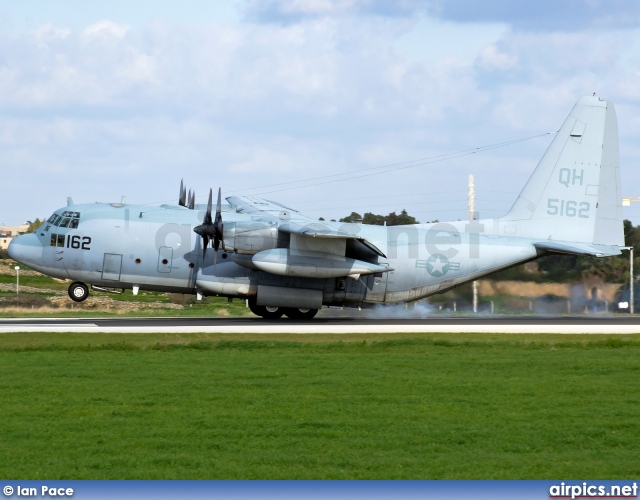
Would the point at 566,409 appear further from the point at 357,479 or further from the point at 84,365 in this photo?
the point at 84,365

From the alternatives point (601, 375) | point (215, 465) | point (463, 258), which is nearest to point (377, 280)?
point (463, 258)

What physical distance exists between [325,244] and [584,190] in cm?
1087

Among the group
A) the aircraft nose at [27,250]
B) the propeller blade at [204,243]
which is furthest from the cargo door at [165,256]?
the aircraft nose at [27,250]

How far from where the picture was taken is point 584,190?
110 ft

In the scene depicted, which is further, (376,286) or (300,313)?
(300,313)

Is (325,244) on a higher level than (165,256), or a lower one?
higher

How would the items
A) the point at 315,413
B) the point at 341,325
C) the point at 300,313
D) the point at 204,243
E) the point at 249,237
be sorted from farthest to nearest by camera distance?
the point at 300,313 < the point at 204,243 < the point at 341,325 < the point at 249,237 < the point at 315,413

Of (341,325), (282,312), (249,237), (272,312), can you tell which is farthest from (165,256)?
(341,325)

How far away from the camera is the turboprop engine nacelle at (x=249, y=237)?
2962cm

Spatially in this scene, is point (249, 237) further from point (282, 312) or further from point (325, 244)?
point (282, 312)

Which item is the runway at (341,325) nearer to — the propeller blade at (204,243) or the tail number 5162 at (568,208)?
the propeller blade at (204,243)

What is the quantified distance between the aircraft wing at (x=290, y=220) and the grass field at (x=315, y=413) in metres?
7.30

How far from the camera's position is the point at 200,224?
31.4m

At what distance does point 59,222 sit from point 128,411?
20.1m
